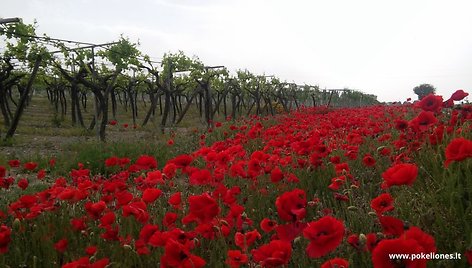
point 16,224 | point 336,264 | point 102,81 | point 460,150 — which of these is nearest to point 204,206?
point 336,264

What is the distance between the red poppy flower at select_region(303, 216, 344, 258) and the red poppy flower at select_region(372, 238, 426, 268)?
14cm

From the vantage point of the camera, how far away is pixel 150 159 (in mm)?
2926

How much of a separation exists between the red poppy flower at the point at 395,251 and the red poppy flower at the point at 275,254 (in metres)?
0.28

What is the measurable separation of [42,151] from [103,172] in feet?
13.4

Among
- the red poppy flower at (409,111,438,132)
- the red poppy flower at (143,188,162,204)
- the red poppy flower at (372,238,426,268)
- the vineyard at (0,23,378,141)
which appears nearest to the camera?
the red poppy flower at (372,238,426,268)

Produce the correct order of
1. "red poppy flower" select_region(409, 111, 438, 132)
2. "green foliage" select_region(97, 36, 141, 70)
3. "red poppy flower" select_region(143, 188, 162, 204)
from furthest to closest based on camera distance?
1. "green foliage" select_region(97, 36, 141, 70)
2. "red poppy flower" select_region(409, 111, 438, 132)
3. "red poppy flower" select_region(143, 188, 162, 204)

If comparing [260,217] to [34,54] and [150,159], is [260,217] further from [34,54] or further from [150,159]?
[34,54]

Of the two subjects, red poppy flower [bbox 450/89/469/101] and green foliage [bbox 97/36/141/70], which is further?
green foliage [bbox 97/36/141/70]

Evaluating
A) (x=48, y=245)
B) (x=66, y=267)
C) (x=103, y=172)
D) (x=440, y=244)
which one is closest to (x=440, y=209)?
(x=440, y=244)

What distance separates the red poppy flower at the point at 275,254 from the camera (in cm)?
113

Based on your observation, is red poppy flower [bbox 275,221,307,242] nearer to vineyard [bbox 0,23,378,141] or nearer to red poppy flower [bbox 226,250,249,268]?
red poppy flower [bbox 226,250,249,268]

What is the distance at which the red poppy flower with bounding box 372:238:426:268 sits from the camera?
37.0 inches

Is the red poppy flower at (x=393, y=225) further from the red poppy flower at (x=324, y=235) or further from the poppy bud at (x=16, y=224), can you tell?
the poppy bud at (x=16, y=224)

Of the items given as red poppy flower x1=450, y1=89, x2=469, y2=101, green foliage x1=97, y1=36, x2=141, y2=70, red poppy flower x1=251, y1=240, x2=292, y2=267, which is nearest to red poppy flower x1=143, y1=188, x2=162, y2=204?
red poppy flower x1=251, y1=240, x2=292, y2=267
